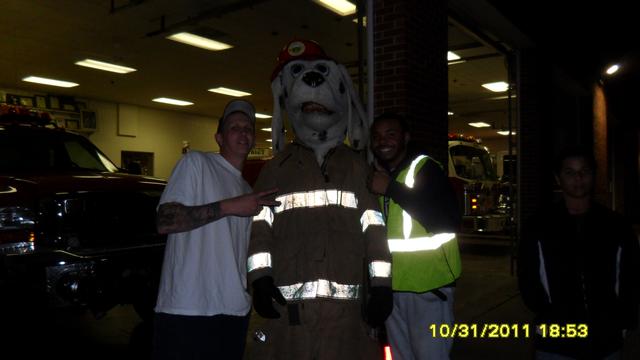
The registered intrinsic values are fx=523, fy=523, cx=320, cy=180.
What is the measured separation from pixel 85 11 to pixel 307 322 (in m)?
9.81

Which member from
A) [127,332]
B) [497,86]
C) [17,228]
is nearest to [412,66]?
[17,228]

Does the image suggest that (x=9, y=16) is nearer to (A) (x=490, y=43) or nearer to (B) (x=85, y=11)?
(B) (x=85, y=11)

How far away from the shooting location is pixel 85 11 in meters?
10.2

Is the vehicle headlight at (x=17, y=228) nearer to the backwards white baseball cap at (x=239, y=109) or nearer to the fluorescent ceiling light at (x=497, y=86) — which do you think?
the backwards white baseball cap at (x=239, y=109)

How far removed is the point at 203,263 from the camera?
8.82 ft

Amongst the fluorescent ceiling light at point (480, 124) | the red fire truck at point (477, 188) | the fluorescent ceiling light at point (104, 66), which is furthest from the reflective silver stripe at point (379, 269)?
the fluorescent ceiling light at point (480, 124)

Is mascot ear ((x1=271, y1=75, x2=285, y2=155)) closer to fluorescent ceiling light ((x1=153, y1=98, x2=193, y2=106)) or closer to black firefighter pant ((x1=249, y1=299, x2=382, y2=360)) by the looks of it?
black firefighter pant ((x1=249, y1=299, x2=382, y2=360))

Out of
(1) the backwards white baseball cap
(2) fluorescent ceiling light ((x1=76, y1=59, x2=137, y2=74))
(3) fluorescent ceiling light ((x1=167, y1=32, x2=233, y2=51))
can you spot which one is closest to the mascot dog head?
(1) the backwards white baseball cap

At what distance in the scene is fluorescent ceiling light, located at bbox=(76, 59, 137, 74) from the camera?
14.4 meters

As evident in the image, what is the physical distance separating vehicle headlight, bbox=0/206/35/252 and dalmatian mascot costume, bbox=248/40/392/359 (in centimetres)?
263

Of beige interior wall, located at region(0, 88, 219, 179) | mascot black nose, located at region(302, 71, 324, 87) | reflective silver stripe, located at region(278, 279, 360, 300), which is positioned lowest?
reflective silver stripe, located at region(278, 279, 360, 300)

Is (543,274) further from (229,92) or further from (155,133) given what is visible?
(155,133)

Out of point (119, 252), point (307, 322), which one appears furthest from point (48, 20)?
point (307, 322)

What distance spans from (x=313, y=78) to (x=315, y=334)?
128cm
